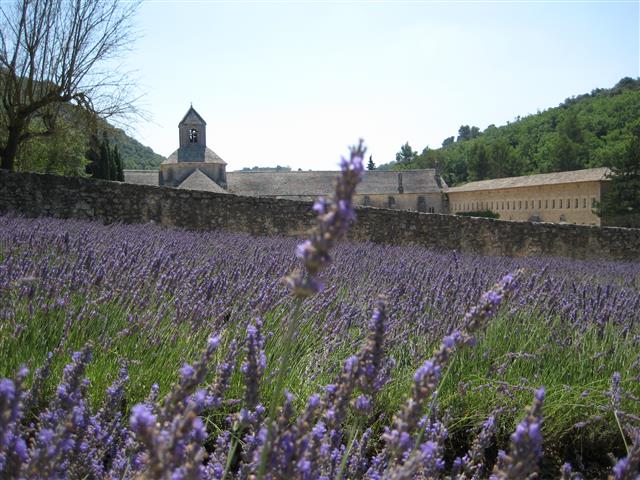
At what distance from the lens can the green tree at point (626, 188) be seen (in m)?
40.4

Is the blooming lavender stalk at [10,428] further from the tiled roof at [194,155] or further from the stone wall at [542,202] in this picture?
the tiled roof at [194,155]

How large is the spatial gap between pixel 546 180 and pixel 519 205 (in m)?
4.43

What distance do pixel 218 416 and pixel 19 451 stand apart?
58.2 inches

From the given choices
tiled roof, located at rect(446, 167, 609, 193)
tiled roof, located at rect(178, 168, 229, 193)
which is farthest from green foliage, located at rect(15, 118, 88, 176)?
tiled roof, located at rect(446, 167, 609, 193)

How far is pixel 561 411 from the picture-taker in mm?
2840

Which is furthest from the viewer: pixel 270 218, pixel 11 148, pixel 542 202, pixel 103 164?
pixel 542 202

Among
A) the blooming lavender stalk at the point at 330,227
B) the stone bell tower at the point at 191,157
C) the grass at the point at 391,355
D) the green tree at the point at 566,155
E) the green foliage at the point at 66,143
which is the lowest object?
the grass at the point at 391,355

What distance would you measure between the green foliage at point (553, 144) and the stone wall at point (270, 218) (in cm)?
5440

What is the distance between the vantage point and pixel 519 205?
5516 centimetres

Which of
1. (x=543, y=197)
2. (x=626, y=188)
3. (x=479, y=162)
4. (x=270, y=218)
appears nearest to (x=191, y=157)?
(x=543, y=197)

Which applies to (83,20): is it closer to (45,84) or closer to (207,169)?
(45,84)

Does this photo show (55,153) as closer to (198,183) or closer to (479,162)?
(198,183)

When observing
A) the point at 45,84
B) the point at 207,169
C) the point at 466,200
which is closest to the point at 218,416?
the point at 45,84

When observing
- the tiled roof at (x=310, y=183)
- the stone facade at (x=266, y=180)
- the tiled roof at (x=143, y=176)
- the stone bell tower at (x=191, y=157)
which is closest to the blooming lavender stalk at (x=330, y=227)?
the stone facade at (x=266, y=180)
